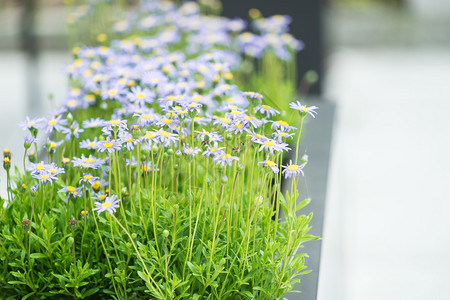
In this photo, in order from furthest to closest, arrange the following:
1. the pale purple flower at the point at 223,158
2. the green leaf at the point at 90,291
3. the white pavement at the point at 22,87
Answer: the white pavement at the point at 22,87 < the green leaf at the point at 90,291 < the pale purple flower at the point at 223,158

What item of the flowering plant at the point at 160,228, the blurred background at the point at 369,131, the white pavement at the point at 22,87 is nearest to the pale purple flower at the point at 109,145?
the flowering plant at the point at 160,228

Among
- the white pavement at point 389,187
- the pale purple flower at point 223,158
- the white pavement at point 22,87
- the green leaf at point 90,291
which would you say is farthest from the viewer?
the white pavement at point 22,87

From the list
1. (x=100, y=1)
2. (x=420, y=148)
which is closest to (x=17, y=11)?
(x=100, y=1)

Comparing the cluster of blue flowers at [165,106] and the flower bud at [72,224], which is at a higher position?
the cluster of blue flowers at [165,106]

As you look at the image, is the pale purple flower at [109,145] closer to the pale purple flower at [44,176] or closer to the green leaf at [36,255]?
the pale purple flower at [44,176]

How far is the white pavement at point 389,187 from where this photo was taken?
249cm

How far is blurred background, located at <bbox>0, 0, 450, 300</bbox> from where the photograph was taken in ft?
8.34

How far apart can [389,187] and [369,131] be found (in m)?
0.87

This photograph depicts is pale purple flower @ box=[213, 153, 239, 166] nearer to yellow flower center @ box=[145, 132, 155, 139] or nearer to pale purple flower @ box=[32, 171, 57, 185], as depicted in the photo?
yellow flower center @ box=[145, 132, 155, 139]

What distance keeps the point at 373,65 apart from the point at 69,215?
15.5ft

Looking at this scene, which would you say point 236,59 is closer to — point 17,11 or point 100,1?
point 100,1

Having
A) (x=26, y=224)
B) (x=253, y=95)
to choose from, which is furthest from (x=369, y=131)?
(x=26, y=224)

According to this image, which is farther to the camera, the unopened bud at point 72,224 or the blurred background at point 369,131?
the blurred background at point 369,131

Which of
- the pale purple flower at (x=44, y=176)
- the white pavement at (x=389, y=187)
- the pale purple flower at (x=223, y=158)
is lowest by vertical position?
the white pavement at (x=389, y=187)
